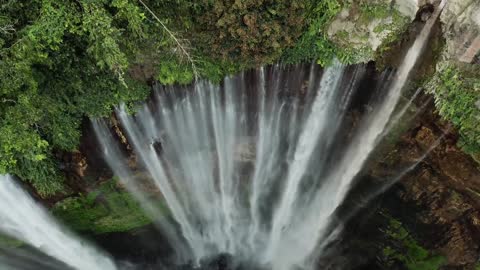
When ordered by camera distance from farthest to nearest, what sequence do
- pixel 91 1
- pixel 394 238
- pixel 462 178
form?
pixel 394 238, pixel 462 178, pixel 91 1

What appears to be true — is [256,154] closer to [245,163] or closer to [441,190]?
[245,163]

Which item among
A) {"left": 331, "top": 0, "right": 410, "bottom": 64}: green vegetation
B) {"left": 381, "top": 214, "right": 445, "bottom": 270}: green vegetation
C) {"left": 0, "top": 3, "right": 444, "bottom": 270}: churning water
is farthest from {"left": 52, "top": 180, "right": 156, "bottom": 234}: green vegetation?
{"left": 381, "top": 214, "right": 445, "bottom": 270}: green vegetation

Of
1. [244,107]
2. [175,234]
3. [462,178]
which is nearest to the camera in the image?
[462,178]

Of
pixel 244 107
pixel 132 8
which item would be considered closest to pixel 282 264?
pixel 244 107

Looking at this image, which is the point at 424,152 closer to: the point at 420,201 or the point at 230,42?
the point at 420,201

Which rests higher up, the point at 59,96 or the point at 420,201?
the point at 59,96

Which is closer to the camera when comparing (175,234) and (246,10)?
(246,10)
